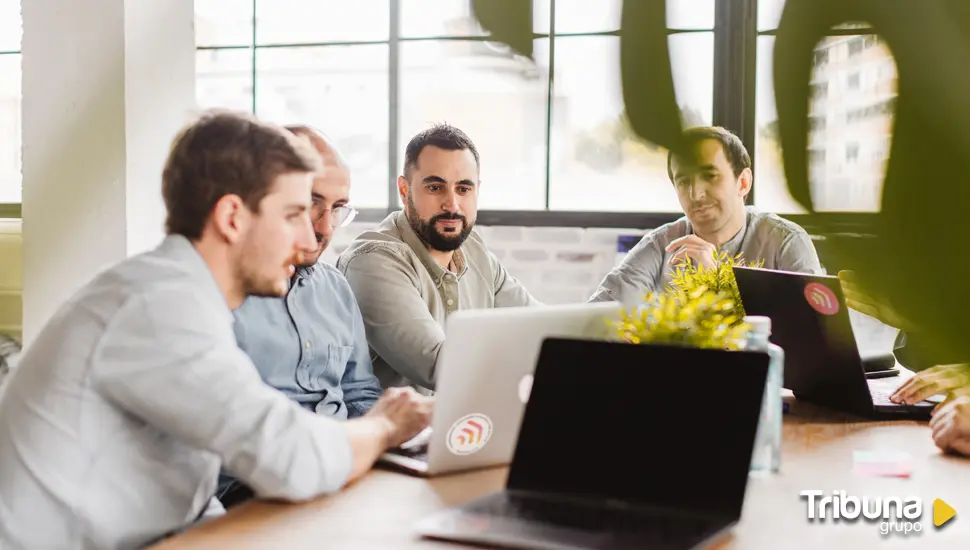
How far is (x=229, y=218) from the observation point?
1.52 metres

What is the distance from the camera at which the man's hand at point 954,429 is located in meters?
1.47

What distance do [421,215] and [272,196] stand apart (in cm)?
119

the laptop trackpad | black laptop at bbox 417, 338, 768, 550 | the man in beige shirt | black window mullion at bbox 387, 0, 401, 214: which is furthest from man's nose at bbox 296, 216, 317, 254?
the man in beige shirt

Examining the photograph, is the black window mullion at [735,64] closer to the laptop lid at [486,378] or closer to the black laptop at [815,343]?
the laptop lid at [486,378]

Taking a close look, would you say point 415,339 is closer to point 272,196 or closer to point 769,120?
point 272,196

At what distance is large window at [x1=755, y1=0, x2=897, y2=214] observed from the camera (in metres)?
0.24

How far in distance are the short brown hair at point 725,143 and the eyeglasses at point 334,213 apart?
2.14 metres

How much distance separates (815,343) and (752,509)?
25.2 inches

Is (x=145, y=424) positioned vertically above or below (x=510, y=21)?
below

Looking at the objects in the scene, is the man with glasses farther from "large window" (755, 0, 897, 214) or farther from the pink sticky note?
"large window" (755, 0, 897, 214)

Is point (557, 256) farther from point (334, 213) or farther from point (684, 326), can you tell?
point (684, 326)

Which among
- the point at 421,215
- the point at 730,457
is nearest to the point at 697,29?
the point at 730,457

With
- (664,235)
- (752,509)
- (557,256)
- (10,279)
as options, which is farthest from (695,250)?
(10,279)

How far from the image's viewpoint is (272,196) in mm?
1558
